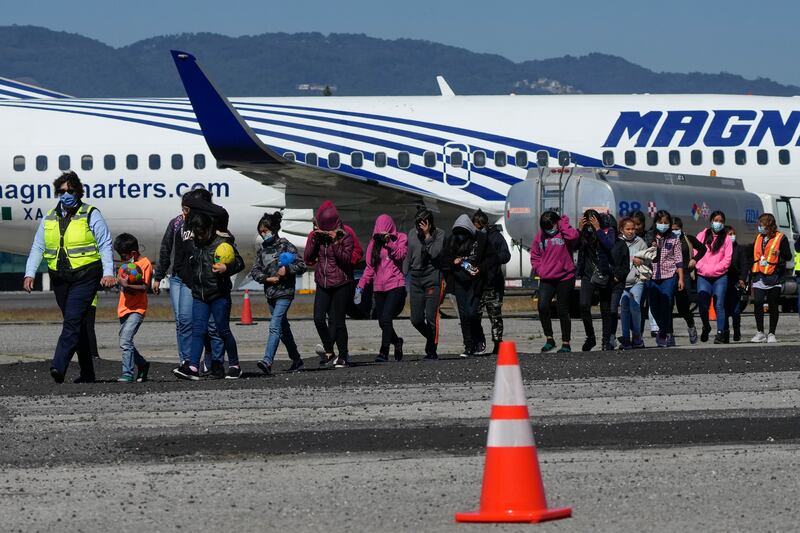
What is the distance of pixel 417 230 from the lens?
17422 millimetres

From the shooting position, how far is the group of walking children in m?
17.7

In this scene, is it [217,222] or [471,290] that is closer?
[217,222]

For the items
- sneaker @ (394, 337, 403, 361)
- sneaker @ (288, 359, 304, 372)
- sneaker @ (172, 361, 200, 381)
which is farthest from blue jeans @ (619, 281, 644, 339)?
sneaker @ (172, 361, 200, 381)

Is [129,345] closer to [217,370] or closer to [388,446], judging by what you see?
[217,370]

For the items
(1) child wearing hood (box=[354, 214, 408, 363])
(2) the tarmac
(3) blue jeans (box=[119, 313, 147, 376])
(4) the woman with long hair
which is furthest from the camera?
(4) the woman with long hair

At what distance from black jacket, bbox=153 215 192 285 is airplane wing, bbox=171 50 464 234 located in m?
9.47

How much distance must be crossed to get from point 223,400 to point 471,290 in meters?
5.51

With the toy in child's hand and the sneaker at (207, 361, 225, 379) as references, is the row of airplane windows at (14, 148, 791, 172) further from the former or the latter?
the sneaker at (207, 361, 225, 379)

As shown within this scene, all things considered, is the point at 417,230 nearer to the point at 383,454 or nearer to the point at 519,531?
the point at 383,454

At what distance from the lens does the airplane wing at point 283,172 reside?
24.6 m

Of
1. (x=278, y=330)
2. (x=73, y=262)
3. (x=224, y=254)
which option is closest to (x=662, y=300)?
(x=278, y=330)

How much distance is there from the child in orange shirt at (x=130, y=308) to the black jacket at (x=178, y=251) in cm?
21

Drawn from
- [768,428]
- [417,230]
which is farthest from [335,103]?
[768,428]

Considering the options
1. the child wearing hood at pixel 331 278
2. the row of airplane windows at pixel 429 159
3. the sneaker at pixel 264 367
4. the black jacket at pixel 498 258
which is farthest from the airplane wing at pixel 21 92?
the sneaker at pixel 264 367
